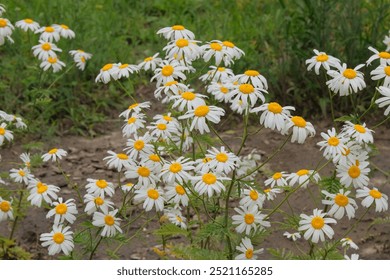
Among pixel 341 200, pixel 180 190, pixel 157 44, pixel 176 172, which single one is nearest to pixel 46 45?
pixel 180 190

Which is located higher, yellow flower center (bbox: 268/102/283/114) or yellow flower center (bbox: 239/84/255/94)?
yellow flower center (bbox: 239/84/255/94)

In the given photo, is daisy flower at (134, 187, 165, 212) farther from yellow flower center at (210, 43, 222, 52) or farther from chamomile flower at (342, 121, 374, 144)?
chamomile flower at (342, 121, 374, 144)

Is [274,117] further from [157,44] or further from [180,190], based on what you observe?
[157,44]

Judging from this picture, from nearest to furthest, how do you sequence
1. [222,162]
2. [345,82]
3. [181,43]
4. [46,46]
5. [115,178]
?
1. [222,162]
2. [345,82]
3. [181,43]
4. [46,46]
5. [115,178]

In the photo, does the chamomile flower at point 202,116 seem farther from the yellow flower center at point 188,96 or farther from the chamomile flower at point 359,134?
the chamomile flower at point 359,134

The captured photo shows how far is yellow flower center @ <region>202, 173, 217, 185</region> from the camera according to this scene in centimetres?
251

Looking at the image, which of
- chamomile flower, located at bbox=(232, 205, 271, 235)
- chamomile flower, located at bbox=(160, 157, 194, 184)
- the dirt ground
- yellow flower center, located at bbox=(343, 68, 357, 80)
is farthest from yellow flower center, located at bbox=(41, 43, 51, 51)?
yellow flower center, located at bbox=(343, 68, 357, 80)

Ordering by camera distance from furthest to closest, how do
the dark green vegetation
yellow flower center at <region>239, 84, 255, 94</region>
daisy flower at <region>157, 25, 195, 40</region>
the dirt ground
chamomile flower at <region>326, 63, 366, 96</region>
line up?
the dark green vegetation, the dirt ground, daisy flower at <region>157, 25, 195, 40</region>, chamomile flower at <region>326, 63, 366, 96</region>, yellow flower center at <region>239, 84, 255, 94</region>

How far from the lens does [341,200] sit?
8.81 ft

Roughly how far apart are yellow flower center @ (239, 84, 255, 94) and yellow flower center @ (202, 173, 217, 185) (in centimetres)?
32

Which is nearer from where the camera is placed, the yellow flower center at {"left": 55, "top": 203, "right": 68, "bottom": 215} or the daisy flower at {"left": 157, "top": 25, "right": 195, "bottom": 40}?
the yellow flower center at {"left": 55, "top": 203, "right": 68, "bottom": 215}

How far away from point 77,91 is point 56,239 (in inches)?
90.7

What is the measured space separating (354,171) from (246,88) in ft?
1.67

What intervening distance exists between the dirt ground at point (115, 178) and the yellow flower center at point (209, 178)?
3.74 ft
